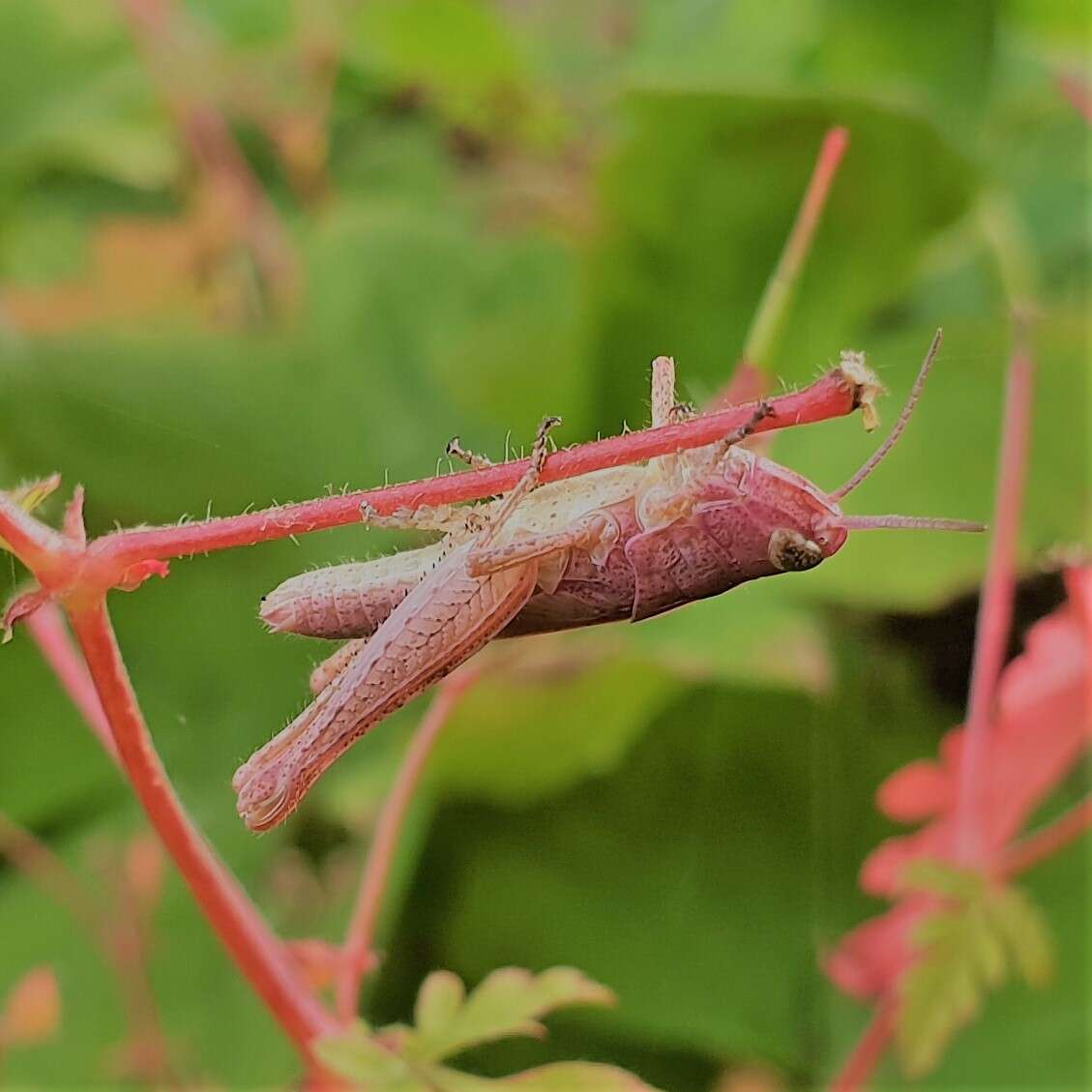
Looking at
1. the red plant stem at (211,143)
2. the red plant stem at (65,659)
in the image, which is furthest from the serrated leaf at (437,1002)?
the red plant stem at (211,143)

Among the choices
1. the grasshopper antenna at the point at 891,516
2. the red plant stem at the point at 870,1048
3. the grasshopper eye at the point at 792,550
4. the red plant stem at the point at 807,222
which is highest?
the red plant stem at the point at 807,222

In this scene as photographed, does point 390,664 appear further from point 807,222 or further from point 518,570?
point 807,222

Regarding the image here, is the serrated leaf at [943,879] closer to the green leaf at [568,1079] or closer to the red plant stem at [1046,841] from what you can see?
the red plant stem at [1046,841]

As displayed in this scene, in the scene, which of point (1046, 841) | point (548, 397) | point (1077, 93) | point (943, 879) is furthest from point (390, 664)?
point (1077, 93)

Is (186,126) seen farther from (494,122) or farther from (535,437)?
(535,437)

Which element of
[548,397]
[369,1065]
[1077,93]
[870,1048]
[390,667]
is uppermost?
[1077,93]

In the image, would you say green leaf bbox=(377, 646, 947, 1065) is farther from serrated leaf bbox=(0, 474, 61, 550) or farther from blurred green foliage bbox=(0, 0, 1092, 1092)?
serrated leaf bbox=(0, 474, 61, 550)
